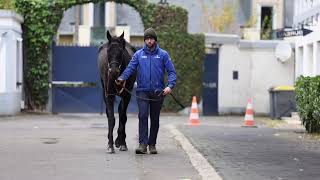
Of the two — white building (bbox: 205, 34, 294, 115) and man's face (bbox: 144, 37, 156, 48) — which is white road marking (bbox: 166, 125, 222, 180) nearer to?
man's face (bbox: 144, 37, 156, 48)

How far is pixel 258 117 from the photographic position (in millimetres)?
31234

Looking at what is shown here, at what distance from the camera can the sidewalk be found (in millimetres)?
10477

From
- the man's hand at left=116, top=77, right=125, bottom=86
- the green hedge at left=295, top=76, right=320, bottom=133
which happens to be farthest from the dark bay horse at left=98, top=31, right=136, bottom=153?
the green hedge at left=295, top=76, right=320, bottom=133

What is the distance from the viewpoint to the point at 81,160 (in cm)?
1210

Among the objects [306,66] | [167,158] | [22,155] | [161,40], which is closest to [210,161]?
[167,158]

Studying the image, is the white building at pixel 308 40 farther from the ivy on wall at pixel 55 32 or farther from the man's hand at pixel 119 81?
the man's hand at pixel 119 81

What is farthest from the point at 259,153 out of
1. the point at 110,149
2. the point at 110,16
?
the point at 110,16

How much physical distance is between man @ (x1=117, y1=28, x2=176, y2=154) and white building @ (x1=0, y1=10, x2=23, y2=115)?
46.5ft

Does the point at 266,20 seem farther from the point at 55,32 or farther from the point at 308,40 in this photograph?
the point at 55,32

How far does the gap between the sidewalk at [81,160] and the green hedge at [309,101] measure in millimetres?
3769

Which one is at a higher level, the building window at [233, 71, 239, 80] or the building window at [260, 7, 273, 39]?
the building window at [260, 7, 273, 39]

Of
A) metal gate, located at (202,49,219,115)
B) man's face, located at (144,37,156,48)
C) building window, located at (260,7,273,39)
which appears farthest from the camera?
building window, located at (260,7,273,39)

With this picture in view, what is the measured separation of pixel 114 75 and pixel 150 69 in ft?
2.33

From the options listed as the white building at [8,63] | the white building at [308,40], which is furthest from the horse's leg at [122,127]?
the white building at [8,63]
